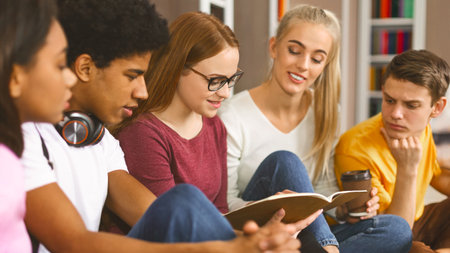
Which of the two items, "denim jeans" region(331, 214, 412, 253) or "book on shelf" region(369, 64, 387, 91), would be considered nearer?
"denim jeans" region(331, 214, 412, 253)

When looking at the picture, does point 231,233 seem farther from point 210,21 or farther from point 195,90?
point 210,21

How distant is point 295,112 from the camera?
6.51 feet

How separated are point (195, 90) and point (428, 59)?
90 cm

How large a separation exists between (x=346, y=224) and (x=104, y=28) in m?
1.12

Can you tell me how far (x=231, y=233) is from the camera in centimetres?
95

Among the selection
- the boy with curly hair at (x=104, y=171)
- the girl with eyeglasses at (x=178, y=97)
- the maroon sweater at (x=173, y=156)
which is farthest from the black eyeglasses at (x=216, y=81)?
the boy with curly hair at (x=104, y=171)

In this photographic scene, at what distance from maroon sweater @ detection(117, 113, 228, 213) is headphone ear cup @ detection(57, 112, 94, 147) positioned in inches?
12.9

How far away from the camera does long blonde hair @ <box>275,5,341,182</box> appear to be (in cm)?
189

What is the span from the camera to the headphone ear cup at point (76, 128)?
1.05m

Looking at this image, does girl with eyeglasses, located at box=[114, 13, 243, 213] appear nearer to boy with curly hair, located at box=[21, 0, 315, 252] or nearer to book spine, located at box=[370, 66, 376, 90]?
boy with curly hair, located at box=[21, 0, 315, 252]

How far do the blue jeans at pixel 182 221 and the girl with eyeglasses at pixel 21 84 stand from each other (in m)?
0.24

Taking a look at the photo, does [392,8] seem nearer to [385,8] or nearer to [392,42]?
[385,8]

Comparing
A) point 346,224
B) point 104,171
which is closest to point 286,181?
point 346,224

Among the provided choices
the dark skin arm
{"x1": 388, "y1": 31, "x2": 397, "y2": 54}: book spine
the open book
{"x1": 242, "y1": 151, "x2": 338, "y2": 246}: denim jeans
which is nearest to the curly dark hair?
the dark skin arm
